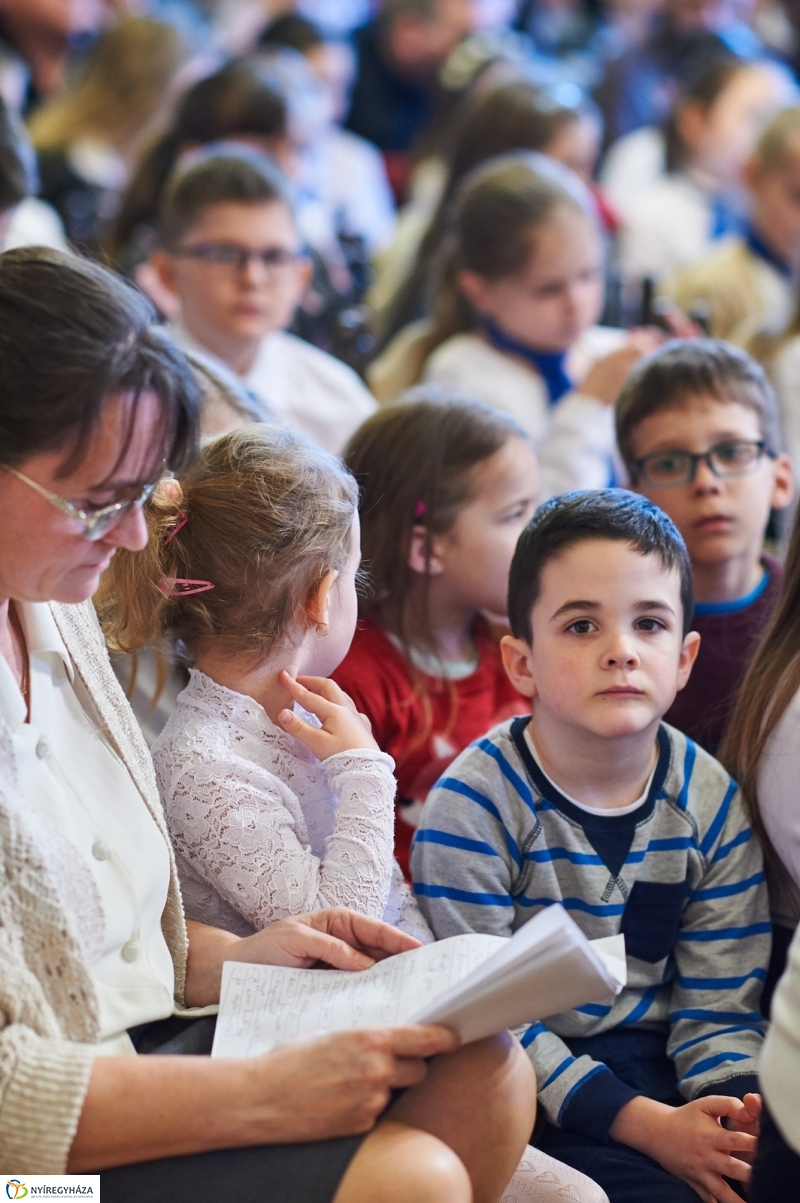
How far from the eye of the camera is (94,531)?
1.12 metres

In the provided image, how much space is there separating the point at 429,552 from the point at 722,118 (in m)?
3.05

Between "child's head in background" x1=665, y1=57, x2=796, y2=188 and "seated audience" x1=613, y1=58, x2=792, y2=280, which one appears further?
"child's head in background" x1=665, y1=57, x2=796, y2=188

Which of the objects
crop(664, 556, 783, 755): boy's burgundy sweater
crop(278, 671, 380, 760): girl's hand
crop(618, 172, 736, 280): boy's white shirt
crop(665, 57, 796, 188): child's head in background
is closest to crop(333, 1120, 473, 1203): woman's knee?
crop(278, 671, 380, 760): girl's hand

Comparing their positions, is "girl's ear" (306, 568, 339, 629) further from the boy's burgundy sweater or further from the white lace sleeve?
the boy's burgundy sweater

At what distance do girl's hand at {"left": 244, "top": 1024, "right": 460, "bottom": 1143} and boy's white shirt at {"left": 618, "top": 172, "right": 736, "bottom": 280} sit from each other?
3.19 m

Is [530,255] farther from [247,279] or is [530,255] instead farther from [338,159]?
[338,159]

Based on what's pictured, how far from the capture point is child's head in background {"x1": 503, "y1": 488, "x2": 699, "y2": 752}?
1.42m

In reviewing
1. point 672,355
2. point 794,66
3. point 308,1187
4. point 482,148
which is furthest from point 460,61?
point 308,1187

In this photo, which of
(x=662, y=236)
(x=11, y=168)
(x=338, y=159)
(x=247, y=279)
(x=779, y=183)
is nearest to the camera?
(x=11, y=168)

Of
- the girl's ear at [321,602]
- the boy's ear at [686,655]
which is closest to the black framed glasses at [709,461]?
the boy's ear at [686,655]

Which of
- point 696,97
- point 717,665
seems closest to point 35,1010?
point 717,665

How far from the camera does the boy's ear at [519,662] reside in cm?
151

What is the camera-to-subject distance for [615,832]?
4.75 feet

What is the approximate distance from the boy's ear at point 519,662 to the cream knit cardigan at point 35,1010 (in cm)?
59
